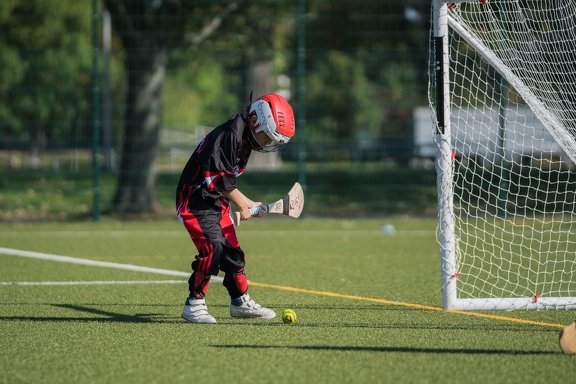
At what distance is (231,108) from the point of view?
16.1m

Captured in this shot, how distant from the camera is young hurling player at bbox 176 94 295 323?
6.21 m

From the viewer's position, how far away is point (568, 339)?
5.09 meters

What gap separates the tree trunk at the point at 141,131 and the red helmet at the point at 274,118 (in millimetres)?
9271

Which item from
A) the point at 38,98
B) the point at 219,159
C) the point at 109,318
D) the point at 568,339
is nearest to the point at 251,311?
the point at 109,318

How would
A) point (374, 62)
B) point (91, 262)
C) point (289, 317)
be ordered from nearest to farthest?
point (289, 317) → point (91, 262) → point (374, 62)

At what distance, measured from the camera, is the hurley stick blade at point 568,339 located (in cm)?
508

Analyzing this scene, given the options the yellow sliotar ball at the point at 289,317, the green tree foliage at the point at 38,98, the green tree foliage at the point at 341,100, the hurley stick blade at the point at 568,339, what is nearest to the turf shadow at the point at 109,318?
the yellow sliotar ball at the point at 289,317

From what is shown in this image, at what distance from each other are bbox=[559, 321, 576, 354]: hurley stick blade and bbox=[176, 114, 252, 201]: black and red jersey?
2.31m

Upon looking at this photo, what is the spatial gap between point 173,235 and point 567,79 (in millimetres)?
6805

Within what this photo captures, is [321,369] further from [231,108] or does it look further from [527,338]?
[231,108]

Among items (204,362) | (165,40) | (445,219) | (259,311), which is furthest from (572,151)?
(165,40)

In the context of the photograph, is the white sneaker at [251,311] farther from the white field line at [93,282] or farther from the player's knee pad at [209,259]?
the white field line at [93,282]

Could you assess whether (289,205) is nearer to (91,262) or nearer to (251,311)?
(251,311)

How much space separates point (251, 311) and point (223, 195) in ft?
2.85
